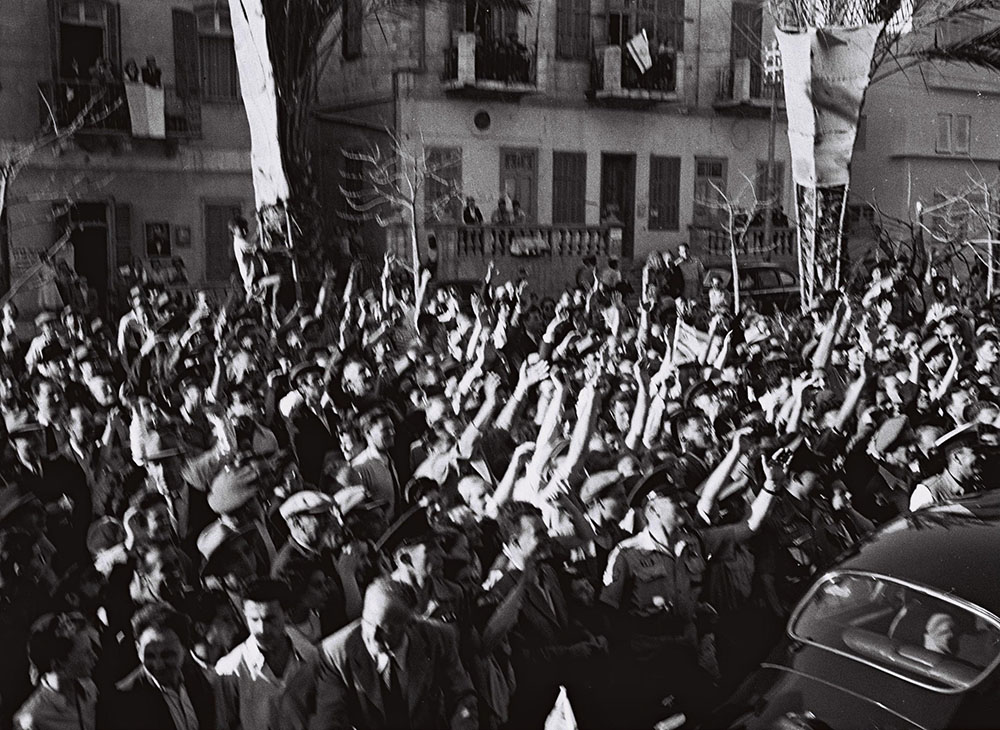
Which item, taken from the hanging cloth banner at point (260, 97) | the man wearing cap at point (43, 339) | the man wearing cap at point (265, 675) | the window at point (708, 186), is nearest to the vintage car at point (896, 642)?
the man wearing cap at point (265, 675)

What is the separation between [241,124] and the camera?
23531 mm

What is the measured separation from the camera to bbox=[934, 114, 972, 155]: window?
1235 inches

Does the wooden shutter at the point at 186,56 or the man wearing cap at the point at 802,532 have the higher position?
the wooden shutter at the point at 186,56

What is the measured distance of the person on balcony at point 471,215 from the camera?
918 inches

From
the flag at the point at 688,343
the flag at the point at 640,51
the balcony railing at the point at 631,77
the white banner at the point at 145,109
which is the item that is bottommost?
the flag at the point at 688,343

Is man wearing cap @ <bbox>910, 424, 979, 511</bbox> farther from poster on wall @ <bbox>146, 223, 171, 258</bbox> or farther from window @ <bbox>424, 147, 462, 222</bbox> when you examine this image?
poster on wall @ <bbox>146, 223, 171, 258</bbox>

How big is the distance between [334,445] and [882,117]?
25.5m

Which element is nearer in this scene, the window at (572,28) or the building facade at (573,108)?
the building facade at (573,108)

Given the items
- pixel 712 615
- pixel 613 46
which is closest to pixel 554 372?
pixel 712 615

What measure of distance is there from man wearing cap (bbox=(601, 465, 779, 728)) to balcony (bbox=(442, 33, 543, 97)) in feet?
61.7

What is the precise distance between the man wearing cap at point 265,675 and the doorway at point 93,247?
18119 millimetres

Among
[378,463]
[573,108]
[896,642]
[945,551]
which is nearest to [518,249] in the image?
[573,108]

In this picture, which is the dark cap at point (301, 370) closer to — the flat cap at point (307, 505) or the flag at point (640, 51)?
the flat cap at point (307, 505)

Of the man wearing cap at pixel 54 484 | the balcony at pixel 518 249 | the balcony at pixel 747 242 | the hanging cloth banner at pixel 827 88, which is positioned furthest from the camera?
the balcony at pixel 747 242
